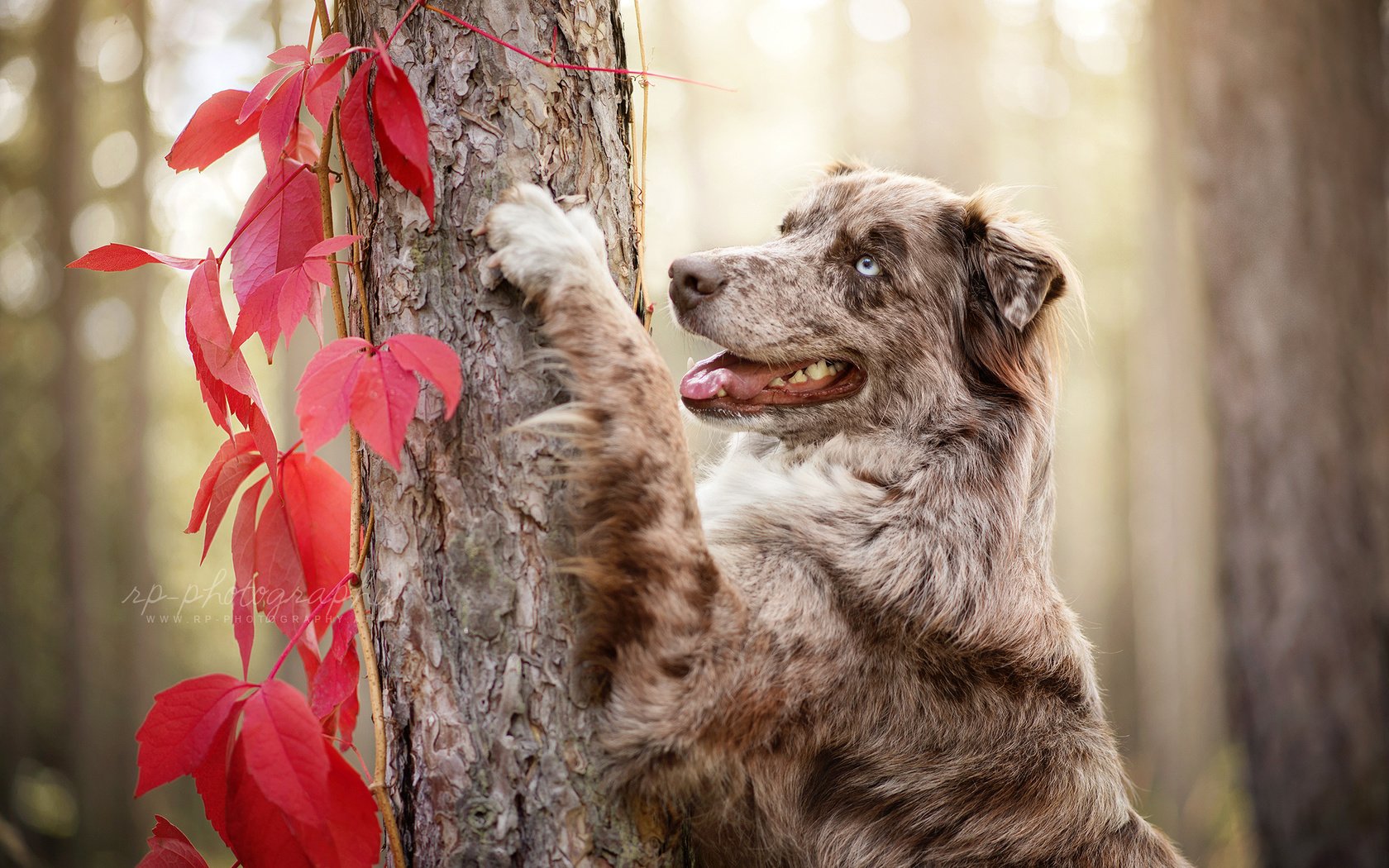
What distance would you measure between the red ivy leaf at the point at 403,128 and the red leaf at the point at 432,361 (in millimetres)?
263

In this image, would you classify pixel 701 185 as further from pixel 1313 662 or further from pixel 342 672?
pixel 342 672

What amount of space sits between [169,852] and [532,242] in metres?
1.44

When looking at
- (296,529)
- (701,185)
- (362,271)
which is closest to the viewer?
(362,271)

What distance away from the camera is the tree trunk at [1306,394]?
21.1 feet

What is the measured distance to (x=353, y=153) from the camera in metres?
1.77

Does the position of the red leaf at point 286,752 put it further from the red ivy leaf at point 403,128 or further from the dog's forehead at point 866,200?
the dog's forehead at point 866,200

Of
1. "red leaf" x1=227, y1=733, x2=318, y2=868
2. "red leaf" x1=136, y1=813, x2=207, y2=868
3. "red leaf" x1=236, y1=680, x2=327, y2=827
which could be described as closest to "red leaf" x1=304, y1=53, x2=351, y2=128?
"red leaf" x1=236, y1=680, x2=327, y2=827

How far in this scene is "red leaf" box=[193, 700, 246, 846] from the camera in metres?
1.70

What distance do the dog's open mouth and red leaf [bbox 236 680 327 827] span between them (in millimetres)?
1415

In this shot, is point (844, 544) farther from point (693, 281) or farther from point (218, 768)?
point (218, 768)

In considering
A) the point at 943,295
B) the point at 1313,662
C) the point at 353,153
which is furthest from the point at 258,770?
the point at 1313,662

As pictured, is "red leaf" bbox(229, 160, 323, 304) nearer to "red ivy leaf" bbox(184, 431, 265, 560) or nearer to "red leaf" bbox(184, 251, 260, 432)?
"red leaf" bbox(184, 251, 260, 432)

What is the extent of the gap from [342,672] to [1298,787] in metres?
7.08

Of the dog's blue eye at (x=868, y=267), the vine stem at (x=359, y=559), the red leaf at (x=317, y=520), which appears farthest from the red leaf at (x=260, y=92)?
the dog's blue eye at (x=868, y=267)
